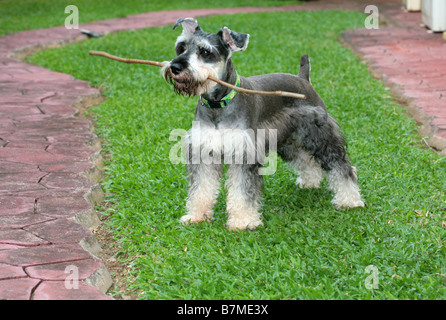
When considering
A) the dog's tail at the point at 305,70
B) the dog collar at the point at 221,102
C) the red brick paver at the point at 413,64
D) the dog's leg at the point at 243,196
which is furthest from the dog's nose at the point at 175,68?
the red brick paver at the point at 413,64

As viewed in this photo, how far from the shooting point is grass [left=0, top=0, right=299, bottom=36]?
14.4 metres

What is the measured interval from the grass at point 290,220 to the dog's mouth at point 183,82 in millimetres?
1007

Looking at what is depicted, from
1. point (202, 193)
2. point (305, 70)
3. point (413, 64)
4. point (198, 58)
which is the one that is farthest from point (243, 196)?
point (413, 64)

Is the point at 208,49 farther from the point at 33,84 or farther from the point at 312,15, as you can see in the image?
the point at 312,15

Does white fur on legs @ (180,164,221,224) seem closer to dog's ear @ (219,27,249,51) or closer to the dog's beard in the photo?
the dog's beard

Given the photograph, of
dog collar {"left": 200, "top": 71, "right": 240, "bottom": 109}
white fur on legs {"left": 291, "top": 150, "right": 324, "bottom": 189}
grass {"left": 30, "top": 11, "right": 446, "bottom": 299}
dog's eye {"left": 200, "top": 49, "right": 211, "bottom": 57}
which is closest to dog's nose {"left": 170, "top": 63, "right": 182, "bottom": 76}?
dog's eye {"left": 200, "top": 49, "right": 211, "bottom": 57}

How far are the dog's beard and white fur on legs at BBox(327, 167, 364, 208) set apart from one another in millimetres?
1326

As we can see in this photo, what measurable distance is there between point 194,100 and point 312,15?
9.03 meters

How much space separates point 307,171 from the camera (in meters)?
4.78

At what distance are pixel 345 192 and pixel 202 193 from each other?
1089 mm

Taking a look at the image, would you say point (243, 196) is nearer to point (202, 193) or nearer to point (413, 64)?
point (202, 193)

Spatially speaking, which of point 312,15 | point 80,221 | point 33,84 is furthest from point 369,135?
point 312,15

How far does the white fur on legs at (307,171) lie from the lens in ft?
15.5
